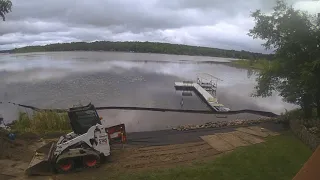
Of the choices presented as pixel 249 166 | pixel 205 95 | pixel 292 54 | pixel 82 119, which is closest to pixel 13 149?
pixel 82 119

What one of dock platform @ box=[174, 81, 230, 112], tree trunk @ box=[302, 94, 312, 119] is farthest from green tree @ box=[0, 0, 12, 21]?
dock platform @ box=[174, 81, 230, 112]

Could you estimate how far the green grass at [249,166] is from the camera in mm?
13172

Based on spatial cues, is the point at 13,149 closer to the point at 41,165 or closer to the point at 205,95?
the point at 41,165

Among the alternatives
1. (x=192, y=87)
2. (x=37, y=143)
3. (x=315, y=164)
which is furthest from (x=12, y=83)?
(x=315, y=164)

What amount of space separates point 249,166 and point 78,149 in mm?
7737

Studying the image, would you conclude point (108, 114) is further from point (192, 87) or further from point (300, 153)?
point (192, 87)

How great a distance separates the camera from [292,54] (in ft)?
70.5

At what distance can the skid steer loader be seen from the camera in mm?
14258

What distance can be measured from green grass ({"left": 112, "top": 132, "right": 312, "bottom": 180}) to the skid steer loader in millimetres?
1935

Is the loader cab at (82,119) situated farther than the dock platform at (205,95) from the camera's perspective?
No

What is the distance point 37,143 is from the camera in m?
18.9

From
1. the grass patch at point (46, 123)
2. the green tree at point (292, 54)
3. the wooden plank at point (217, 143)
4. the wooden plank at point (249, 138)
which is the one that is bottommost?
the grass patch at point (46, 123)

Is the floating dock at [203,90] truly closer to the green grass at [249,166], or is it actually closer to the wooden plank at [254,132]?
the wooden plank at [254,132]

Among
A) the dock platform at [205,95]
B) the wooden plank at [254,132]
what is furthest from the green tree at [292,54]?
the dock platform at [205,95]
